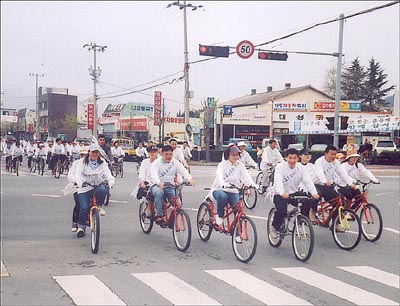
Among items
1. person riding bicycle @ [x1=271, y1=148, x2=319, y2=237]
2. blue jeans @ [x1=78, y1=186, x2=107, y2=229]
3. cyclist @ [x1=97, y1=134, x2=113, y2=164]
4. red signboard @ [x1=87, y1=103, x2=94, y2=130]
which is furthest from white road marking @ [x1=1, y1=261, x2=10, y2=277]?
person riding bicycle @ [x1=271, y1=148, x2=319, y2=237]

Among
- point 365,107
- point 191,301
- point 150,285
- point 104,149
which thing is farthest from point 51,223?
point 365,107

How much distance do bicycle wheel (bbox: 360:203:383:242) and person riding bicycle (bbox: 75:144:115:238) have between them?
501cm

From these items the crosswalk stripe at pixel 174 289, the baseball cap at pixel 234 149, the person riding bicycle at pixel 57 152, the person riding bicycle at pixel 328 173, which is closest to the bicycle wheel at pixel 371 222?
the person riding bicycle at pixel 328 173

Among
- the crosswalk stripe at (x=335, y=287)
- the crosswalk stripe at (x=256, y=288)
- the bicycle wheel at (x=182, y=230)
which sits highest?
the bicycle wheel at (x=182, y=230)

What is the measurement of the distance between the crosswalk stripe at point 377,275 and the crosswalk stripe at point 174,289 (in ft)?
8.81

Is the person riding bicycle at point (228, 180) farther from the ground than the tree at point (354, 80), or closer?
closer

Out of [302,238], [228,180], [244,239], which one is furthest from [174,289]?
[302,238]

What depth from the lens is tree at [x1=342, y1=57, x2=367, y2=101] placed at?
12.8 m

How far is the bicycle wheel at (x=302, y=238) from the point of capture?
7.67m

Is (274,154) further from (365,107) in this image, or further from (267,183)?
(365,107)

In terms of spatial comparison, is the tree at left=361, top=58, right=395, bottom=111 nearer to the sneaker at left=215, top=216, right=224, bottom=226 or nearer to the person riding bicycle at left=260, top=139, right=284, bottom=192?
the person riding bicycle at left=260, top=139, right=284, bottom=192

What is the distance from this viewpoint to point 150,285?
6.36 m

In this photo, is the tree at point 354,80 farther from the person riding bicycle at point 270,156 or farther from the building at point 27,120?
the building at point 27,120

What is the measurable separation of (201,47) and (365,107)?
895cm
